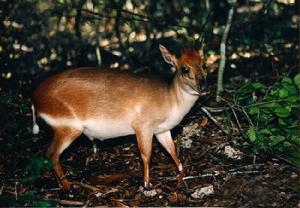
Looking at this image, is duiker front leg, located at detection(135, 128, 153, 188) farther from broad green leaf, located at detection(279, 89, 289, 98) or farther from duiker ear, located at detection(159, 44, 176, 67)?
broad green leaf, located at detection(279, 89, 289, 98)

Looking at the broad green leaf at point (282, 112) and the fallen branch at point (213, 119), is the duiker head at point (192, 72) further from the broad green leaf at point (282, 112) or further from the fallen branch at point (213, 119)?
the fallen branch at point (213, 119)

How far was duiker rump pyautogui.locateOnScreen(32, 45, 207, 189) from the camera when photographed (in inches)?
215

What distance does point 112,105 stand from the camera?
558cm

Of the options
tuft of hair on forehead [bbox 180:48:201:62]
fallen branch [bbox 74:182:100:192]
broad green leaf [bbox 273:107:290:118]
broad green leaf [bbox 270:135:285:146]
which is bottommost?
fallen branch [bbox 74:182:100:192]

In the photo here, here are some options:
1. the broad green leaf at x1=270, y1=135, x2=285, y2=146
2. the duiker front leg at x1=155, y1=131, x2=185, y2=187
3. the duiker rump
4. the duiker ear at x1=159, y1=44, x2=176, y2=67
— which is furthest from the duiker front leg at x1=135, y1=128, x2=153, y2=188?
the broad green leaf at x1=270, y1=135, x2=285, y2=146

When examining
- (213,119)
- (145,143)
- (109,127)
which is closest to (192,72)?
(145,143)

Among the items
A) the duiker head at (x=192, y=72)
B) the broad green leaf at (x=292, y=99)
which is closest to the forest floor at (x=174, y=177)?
the broad green leaf at (x=292, y=99)

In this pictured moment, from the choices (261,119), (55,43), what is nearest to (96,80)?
(261,119)

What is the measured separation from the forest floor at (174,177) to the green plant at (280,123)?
0.60 feet

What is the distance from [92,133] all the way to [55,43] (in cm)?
660

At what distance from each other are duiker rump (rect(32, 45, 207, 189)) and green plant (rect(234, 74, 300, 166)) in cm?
86

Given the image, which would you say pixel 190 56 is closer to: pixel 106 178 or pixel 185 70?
pixel 185 70

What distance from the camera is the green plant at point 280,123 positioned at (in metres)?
5.30

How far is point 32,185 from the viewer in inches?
215
